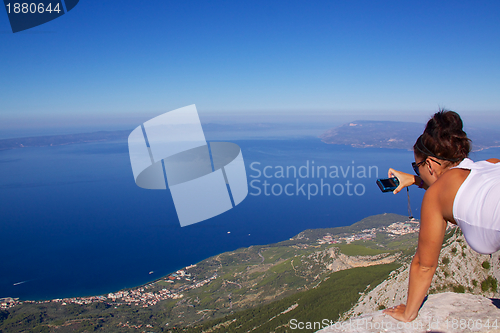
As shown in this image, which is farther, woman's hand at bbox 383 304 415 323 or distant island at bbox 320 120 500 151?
distant island at bbox 320 120 500 151

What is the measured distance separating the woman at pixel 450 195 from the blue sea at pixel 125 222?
47.1 metres

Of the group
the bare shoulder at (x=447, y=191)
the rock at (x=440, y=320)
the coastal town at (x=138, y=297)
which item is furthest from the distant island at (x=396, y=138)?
the bare shoulder at (x=447, y=191)

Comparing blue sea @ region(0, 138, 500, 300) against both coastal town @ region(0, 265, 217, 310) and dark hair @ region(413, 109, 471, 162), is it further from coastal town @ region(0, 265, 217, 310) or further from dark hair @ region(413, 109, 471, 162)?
dark hair @ region(413, 109, 471, 162)

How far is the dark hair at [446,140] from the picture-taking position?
1.35 m

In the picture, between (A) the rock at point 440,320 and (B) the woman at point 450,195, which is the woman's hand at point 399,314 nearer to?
(A) the rock at point 440,320

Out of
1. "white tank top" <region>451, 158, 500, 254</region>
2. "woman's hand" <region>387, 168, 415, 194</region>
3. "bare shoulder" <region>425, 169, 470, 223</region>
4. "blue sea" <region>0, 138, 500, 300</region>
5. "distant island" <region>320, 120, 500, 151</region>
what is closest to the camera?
"white tank top" <region>451, 158, 500, 254</region>

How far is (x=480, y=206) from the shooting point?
1.07 m

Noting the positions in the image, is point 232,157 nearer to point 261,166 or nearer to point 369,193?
point 369,193

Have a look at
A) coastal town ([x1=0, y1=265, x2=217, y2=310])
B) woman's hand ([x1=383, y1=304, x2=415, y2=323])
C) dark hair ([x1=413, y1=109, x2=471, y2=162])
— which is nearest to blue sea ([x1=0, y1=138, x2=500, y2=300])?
coastal town ([x1=0, y1=265, x2=217, y2=310])

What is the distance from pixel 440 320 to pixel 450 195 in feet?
4.43

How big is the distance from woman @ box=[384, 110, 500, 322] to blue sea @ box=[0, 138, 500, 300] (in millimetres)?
47137

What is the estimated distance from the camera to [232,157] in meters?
5.50

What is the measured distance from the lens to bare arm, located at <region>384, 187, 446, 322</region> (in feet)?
4.07

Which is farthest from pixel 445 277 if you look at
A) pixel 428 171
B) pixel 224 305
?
pixel 224 305
